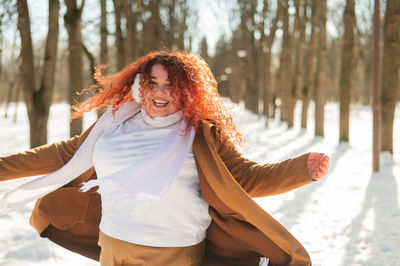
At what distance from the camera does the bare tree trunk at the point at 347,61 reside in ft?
27.0

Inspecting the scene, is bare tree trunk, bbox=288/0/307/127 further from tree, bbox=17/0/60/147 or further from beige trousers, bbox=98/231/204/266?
beige trousers, bbox=98/231/204/266

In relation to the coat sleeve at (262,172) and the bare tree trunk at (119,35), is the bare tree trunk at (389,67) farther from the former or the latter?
the coat sleeve at (262,172)

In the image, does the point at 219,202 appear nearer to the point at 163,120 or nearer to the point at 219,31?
the point at 163,120

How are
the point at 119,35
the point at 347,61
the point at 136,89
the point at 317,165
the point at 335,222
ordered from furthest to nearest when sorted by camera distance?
1. the point at 119,35
2. the point at 347,61
3. the point at 335,222
4. the point at 136,89
5. the point at 317,165

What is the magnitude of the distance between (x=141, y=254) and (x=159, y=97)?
813 mm

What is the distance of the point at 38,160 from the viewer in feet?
7.05

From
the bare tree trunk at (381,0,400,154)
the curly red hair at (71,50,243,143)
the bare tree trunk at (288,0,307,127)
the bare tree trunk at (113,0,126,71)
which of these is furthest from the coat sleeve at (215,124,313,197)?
the bare tree trunk at (288,0,307,127)

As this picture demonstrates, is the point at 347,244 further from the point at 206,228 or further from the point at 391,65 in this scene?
the point at 391,65

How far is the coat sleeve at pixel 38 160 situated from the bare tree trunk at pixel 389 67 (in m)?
6.46

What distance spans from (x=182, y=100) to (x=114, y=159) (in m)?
0.47

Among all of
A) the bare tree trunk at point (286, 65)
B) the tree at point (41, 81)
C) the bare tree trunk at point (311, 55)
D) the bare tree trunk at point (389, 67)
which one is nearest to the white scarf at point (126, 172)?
the tree at point (41, 81)

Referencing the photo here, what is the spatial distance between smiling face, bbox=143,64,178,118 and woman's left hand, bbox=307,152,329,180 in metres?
0.76

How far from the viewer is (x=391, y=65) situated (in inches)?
282

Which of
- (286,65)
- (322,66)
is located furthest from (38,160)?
(286,65)
